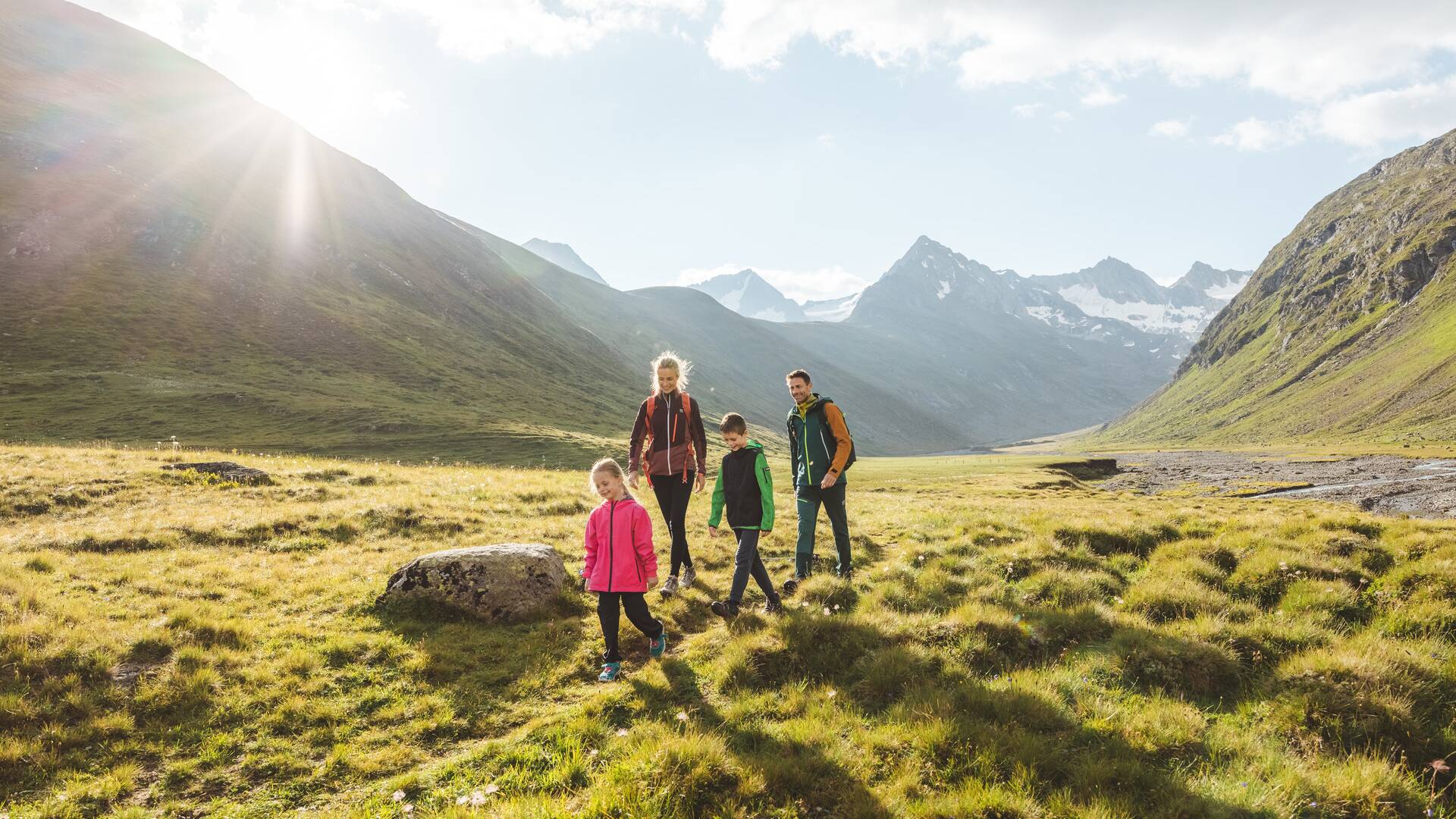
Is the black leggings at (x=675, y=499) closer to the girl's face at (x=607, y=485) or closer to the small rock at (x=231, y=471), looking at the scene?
the girl's face at (x=607, y=485)

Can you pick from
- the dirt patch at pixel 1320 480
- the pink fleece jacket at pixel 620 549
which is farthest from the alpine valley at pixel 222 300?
the dirt patch at pixel 1320 480

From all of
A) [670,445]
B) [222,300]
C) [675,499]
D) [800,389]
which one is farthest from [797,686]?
[222,300]

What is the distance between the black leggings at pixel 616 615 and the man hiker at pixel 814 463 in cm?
295

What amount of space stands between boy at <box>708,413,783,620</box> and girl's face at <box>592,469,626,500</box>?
6.67 ft

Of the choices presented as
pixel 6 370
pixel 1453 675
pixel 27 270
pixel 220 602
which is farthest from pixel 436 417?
pixel 1453 675

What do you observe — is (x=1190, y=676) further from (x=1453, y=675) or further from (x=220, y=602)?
(x=220, y=602)

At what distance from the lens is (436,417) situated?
265 ft

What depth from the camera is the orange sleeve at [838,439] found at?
10875 mm

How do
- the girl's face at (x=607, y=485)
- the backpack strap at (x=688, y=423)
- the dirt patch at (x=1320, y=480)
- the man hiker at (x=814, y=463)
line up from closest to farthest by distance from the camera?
the girl's face at (x=607, y=485)
the man hiker at (x=814, y=463)
the backpack strap at (x=688, y=423)
the dirt patch at (x=1320, y=480)

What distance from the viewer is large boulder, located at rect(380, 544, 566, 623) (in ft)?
35.4

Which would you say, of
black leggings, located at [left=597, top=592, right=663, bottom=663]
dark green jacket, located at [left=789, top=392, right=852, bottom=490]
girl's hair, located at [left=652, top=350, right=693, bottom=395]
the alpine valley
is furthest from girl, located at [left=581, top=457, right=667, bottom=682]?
the alpine valley

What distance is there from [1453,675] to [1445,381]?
210 m

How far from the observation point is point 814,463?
1124cm

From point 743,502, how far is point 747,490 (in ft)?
0.73
